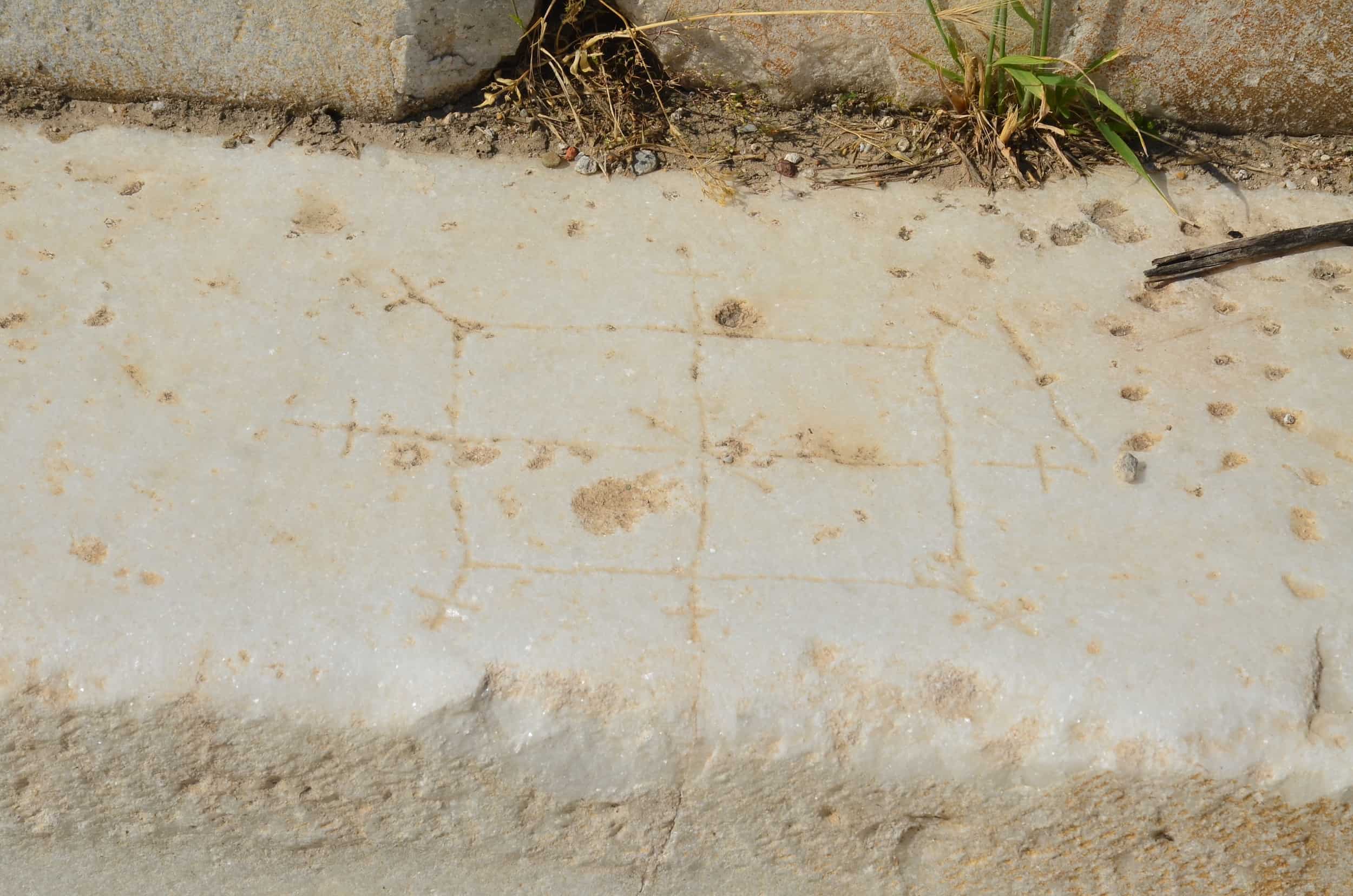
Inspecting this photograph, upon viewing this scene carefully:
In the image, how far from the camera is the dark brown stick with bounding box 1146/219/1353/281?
2236mm

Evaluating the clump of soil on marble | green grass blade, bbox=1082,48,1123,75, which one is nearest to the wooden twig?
the clump of soil on marble

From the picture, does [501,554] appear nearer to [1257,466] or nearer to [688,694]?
[688,694]

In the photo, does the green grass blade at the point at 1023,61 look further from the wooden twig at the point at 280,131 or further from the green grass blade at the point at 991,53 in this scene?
the wooden twig at the point at 280,131

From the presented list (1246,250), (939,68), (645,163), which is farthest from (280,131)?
(1246,250)

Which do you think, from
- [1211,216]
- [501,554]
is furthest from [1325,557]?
[501,554]

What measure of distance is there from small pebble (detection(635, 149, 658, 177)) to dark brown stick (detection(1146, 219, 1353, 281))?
0.98 metres

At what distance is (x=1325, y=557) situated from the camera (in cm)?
178

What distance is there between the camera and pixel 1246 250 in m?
2.25

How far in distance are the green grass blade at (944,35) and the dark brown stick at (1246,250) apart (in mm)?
555

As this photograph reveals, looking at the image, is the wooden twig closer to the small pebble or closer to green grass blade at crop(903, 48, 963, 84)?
the small pebble

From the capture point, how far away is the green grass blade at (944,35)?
2316mm

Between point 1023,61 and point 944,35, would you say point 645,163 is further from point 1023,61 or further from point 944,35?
point 1023,61

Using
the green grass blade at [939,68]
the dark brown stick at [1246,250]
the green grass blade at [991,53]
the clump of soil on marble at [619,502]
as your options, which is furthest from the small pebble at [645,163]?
the dark brown stick at [1246,250]

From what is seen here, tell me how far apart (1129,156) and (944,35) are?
43 cm
